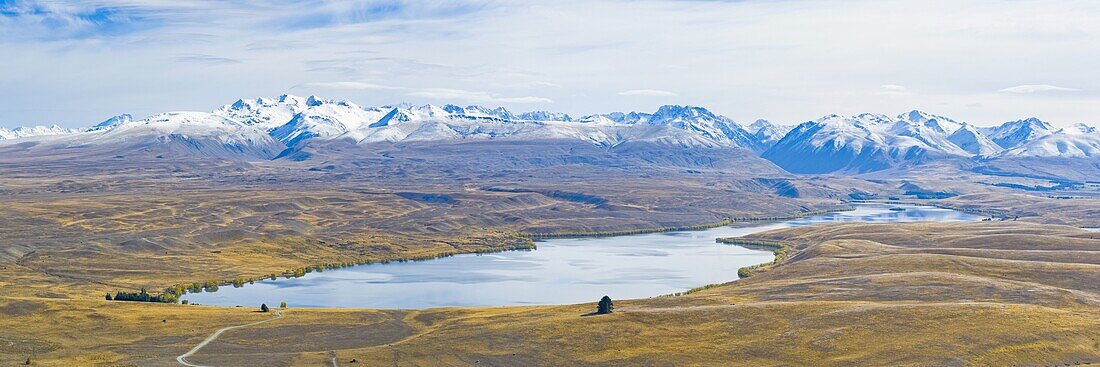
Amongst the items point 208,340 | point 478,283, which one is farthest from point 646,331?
point 478,283

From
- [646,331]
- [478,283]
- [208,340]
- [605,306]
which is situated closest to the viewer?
[208,340]

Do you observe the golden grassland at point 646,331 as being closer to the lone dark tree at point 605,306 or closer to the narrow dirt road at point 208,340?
the narrow dirt road at point 208,340

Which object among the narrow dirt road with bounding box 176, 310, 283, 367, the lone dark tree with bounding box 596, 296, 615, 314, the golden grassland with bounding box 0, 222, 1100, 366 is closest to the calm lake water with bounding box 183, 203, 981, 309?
the golden grassland with bounding box 0, 222, 1100, 366

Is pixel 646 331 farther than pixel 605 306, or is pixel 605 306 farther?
pixel 605 306

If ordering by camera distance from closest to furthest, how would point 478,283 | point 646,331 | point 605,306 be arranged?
1. point 646,331
2. point 605,306
3. point 478,283

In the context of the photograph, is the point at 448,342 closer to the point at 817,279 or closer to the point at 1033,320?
the point at 1033,320

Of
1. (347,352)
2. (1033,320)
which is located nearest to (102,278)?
(347,352)

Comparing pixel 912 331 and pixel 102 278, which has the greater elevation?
pixel 102 278

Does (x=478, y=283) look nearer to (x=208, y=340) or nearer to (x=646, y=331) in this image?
(x=646, y=331)
